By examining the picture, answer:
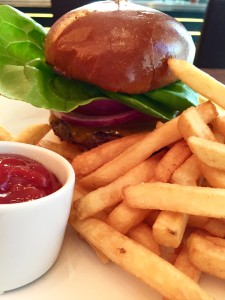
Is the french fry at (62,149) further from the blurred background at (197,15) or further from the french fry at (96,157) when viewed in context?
the blurred background at (197,15)

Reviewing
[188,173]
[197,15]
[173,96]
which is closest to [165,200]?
[188,173]

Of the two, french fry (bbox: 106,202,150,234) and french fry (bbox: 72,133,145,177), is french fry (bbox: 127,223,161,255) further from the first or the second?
french fry (bbox: 72,133,145,177)

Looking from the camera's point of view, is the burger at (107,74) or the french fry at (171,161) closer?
the french fry at (171,161)

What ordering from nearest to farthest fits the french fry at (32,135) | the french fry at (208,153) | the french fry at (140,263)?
the french fry at (140,263) → the french fry at (208,153) → the french fry at (32,135)

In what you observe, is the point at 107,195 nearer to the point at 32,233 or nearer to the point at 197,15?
the point at 32,233

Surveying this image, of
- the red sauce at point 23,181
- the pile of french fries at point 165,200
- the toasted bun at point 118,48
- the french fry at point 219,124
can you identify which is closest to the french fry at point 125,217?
the pile of french fries at point 165,200

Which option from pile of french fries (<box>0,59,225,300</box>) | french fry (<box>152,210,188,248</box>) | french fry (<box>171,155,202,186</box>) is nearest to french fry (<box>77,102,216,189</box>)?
pile of french fries (<box>0,59,225,300</box>)
